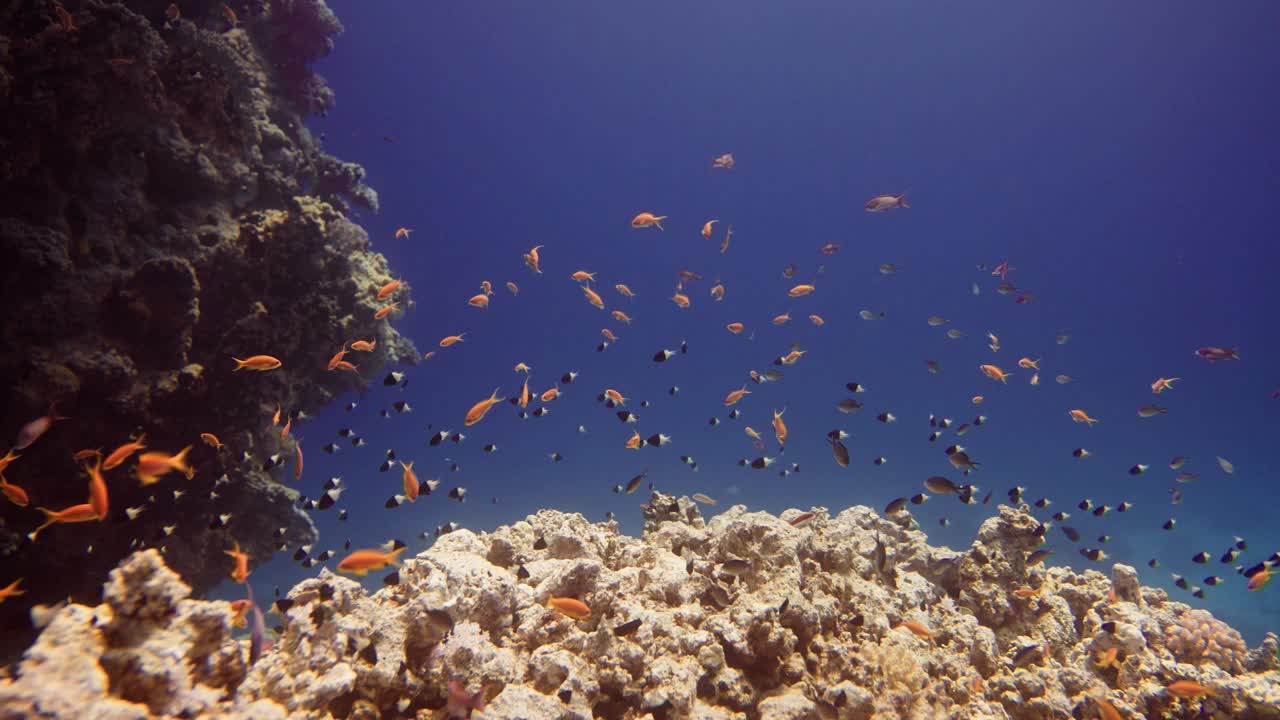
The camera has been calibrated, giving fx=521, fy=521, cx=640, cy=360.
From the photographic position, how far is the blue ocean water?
45.0 metres

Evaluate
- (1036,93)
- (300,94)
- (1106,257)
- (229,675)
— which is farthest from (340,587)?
(1106,257)

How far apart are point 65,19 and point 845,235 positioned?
75.2 m

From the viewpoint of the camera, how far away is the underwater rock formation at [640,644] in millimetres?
2885

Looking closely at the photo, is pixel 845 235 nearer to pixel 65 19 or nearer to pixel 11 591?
pixel 65 19

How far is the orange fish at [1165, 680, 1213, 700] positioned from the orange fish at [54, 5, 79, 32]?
16993 millimetres

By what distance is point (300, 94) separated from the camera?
1578 cm

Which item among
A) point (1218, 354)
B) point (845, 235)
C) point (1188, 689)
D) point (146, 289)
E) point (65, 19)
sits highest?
point (845, 235)

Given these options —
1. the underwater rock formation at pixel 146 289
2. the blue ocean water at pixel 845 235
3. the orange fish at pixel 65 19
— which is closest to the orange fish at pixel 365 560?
the underwater rock formation at pixel 146 289

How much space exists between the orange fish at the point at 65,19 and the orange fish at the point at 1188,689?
55.8 ft

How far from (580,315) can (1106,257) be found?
61.4m

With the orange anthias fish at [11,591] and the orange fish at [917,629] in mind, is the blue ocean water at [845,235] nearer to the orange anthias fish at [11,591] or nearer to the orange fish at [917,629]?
the orange anthias fish at [11,591]

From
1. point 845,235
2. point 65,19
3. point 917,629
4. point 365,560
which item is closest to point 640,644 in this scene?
point 365,560

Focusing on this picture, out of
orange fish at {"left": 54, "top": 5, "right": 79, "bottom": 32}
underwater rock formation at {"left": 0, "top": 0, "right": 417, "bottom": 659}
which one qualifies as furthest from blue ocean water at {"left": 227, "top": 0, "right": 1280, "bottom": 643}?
orange fish at {"left": 54, "top": 5, "right": 79, "bottom": 32}

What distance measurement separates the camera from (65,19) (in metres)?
7.61
